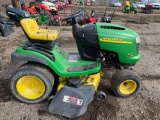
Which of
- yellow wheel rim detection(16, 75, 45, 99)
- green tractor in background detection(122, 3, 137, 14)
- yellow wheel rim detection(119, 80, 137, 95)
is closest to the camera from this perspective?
yellow wheel rim detection(16, 75, 45, 99)

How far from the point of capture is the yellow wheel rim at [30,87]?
276 cm

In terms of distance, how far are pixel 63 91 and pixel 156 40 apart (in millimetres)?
5120

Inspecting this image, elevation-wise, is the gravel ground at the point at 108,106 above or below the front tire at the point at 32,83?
below

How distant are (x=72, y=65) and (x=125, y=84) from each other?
87 centimetres

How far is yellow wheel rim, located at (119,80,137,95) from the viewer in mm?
2967

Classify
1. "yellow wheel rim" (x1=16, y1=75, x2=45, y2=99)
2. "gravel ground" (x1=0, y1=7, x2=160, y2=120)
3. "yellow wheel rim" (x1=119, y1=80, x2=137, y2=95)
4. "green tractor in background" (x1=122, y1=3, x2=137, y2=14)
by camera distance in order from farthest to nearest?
"green tractor in background" (x1=122, y1=3, x2=137, y2=14), "yellow wheel rim" (x1=119, y1=80, x2=137, y2=95), "yellow wheel rim" (x1=16, y1=75, x2=45, y2=99), "gravel ground" (x1=0, y1=7, x2=160, y2=120)

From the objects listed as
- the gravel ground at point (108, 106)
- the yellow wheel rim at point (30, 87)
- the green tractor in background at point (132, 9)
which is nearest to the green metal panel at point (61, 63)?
the yellow wheel rim at point (30, 87)

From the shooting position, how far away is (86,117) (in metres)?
2.54

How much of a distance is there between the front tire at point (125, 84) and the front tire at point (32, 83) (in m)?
0.94

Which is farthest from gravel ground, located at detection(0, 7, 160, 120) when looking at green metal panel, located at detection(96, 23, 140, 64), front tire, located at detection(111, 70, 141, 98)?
green metal panel, located at detection(96, 23, 140, 64)

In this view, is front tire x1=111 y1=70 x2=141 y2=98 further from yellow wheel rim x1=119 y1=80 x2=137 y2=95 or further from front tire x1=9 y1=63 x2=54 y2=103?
front tire x1=9 y1=63 x2=54 y2=103

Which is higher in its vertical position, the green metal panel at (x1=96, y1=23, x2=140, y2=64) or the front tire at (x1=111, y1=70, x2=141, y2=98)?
the green metal panel at (x1=96, y1=23, x2=140, y2=64)

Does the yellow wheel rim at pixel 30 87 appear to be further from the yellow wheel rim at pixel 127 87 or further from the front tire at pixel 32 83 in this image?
the yellow wheel rim at pixel 127 87

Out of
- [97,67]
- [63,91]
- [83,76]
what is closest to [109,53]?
[97,67]
